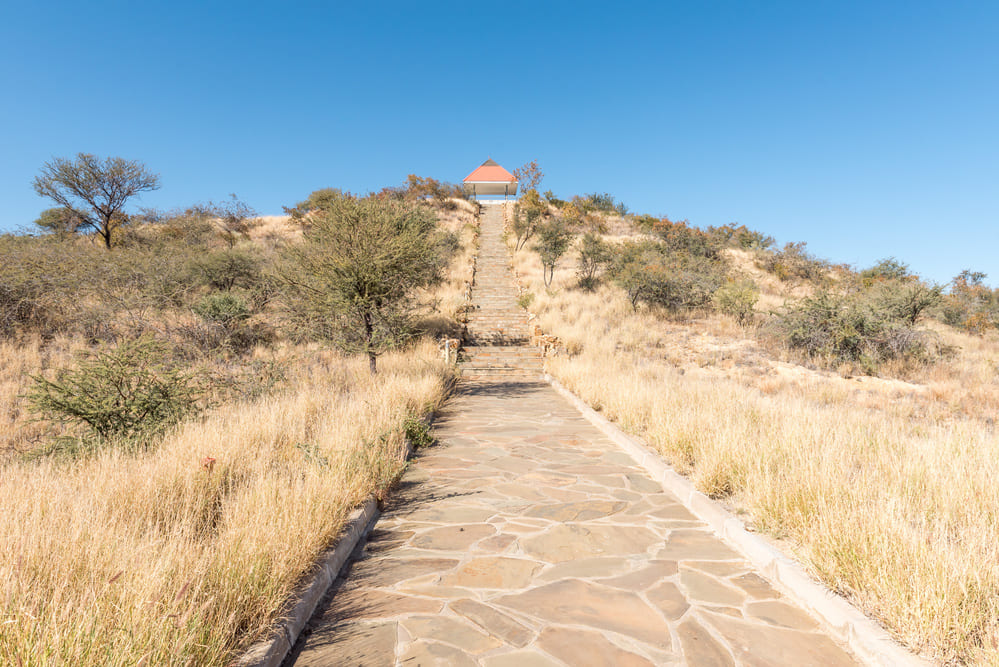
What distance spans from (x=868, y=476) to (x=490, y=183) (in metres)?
50.1

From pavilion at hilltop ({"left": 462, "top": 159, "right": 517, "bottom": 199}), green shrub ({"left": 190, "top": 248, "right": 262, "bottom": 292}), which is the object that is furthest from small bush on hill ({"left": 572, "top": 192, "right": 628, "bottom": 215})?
green shrub ({"left": 190, "top": 248, "right": 262, "bottom": 292})

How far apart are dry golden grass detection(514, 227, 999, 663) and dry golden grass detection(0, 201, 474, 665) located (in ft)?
11.7

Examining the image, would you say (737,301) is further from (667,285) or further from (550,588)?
(550,588)

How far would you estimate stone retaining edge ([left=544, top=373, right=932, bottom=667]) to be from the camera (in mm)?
2367

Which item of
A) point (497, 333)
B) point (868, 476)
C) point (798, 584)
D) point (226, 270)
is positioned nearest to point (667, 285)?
point (497, 333)

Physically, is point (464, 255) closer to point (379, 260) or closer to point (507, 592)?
point (379, 260)

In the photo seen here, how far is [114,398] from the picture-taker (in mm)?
5859

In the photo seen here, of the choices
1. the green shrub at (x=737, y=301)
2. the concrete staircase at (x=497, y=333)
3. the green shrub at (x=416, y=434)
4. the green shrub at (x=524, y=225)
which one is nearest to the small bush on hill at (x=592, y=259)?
the concrete staircase at (x=497, y=333)

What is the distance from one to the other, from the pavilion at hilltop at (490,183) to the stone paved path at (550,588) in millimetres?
47786

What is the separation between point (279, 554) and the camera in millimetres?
2908

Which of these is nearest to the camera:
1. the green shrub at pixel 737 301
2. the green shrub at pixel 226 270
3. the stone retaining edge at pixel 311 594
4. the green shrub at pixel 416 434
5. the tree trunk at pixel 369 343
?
the stone retaining edge at pixel 311 594

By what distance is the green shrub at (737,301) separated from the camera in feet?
57.8

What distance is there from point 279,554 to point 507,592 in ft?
5.17

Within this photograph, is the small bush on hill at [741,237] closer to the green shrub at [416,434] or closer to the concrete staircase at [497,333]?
the concrete staircase at [497,333]
